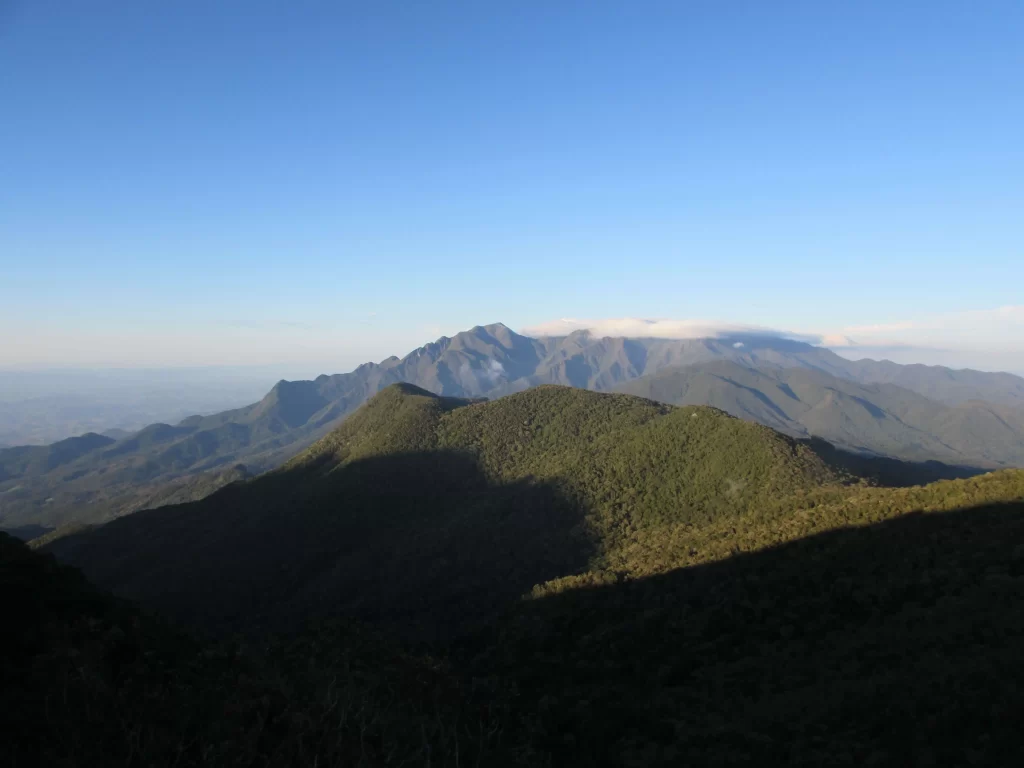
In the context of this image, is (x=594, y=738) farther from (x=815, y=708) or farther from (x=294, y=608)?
(x=294, y=608)

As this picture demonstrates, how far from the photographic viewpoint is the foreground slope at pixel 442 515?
67875mm

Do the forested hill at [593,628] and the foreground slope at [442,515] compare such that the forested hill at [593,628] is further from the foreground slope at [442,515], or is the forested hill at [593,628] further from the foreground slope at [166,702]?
the foreground slope at [442,515]

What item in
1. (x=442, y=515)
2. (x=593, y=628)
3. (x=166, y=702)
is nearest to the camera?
(x=166, y=702)

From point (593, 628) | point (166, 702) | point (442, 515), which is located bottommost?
point (442, 515)

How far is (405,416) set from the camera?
130875 millimetres

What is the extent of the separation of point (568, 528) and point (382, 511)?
33718 millimetres

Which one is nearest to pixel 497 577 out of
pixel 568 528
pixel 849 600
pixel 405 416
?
pixel 568 528

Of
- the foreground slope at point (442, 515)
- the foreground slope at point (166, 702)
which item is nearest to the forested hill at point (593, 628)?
the foreground slope at point (166, 702)

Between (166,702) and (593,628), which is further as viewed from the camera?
(593,628)

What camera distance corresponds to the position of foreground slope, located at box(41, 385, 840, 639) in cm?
6788

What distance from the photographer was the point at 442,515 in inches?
3553

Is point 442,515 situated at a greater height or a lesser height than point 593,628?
lesser

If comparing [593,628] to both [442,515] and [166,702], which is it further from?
[442,515]

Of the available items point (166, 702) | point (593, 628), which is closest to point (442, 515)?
point (593, 628)
